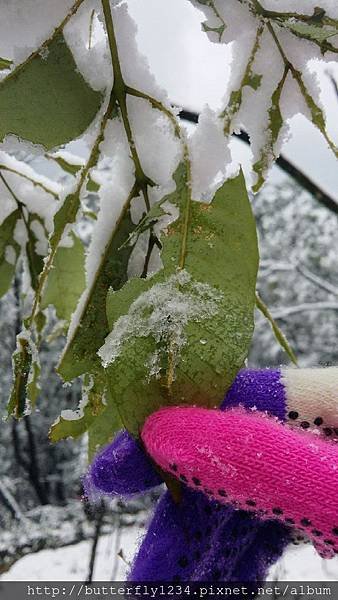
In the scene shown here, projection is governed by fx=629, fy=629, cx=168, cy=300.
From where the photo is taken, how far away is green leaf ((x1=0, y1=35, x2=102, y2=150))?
0.35 m

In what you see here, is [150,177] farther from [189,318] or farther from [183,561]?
[183,561]

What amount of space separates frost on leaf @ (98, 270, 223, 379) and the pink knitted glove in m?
0.03

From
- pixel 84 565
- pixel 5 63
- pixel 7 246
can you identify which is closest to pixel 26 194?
pixel 7 246

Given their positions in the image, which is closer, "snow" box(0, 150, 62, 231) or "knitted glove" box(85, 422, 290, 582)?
"knitted glove" box(85, 422, 290, 582)

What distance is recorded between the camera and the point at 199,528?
0.38 meters

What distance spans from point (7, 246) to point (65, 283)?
0.07m

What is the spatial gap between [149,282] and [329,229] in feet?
29.6

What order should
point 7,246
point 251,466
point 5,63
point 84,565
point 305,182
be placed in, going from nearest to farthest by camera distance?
point 251,466 → point 5,63 → point 7,246 → point 305,182 → point 84,565

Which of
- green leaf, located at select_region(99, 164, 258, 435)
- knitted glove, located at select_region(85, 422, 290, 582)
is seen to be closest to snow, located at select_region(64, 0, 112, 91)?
green leaf, located at select_region(99, 164, 258, 435)

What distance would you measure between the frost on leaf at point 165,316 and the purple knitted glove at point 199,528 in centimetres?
8

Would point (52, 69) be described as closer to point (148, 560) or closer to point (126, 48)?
point (126, 48)

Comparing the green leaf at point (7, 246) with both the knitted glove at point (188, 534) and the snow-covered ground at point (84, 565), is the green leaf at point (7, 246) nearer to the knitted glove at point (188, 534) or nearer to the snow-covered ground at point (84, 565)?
the knitted glove at point (188, 534)

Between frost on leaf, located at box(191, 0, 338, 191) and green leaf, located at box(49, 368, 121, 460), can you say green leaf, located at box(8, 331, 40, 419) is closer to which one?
green leaf, located at box(49, 368, 121, 460)

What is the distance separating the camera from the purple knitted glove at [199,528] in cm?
37
